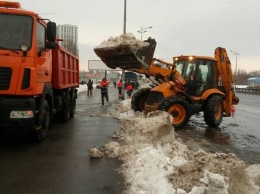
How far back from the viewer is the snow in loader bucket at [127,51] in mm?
10203

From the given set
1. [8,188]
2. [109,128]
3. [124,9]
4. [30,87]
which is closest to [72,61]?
[109,128]

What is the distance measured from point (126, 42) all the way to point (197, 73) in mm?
3376

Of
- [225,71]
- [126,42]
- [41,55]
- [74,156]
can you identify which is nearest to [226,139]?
[225,71]

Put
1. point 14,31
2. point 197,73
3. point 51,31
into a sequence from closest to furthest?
point 14,31 < point 51,31 < point 197,73

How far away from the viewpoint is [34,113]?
7.20 metres

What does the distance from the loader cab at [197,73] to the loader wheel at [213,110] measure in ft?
1.78

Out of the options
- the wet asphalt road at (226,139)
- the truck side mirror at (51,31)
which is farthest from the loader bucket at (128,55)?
the truck side mirror at (51,31)

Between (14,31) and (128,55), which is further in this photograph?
(128,55)

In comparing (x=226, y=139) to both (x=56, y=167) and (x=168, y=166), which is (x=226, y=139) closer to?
(x=168, y=166)

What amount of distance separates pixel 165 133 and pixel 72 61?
6885 mm

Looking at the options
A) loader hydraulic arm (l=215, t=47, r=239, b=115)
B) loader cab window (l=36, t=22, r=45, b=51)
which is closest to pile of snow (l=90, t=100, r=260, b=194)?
loader cab window (l=36, t=22, r=45, b=51)

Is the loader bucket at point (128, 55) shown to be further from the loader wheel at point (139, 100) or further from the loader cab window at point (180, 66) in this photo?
the loader wheel at point (139, 100)

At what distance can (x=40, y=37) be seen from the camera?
7.90 meters

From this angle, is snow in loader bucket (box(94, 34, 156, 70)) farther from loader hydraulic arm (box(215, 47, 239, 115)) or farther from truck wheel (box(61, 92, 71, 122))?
loader hydraulic arm (box(215, 47, 239, 115))
